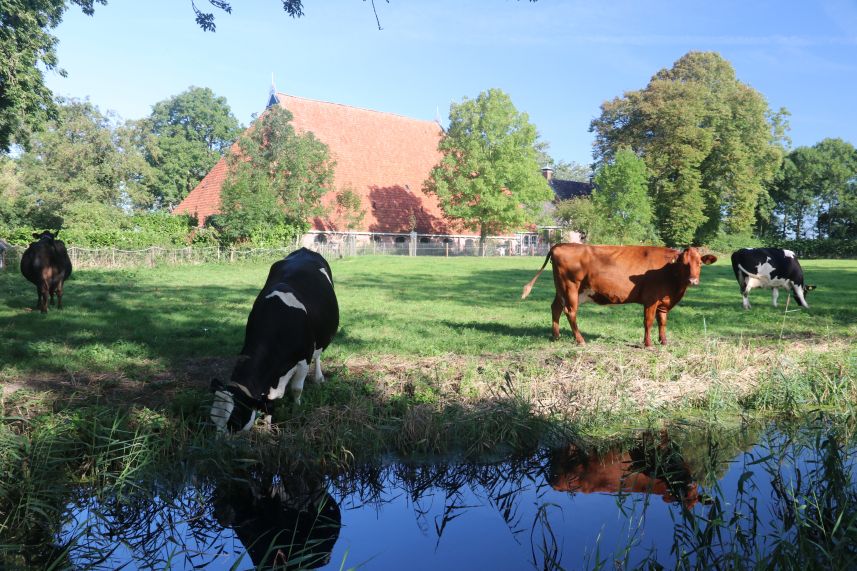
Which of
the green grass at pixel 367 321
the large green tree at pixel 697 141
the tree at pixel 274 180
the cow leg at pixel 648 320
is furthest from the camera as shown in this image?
the large green tree at pixel 697 141

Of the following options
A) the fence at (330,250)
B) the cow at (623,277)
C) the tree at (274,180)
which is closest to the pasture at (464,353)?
the cow at (623,277)

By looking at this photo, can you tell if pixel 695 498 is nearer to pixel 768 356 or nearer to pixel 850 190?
pixel 768 356

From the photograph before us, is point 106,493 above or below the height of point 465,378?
below

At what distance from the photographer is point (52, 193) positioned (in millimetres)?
40906

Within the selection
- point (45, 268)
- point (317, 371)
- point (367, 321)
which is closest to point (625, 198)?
point (367, 321)

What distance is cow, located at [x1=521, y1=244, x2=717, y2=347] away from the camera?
950 centimetres

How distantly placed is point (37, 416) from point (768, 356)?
26.9 feet

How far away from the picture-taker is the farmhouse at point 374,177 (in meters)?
41.0

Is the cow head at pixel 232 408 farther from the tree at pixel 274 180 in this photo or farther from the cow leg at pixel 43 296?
the tree at pixel 274 180

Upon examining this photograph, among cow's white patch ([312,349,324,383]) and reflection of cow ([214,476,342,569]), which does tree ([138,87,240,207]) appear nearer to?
cow's white patch ([312,349,324,383])

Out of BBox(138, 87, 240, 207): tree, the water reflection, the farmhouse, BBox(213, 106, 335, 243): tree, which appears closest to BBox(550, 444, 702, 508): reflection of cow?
the water reflection

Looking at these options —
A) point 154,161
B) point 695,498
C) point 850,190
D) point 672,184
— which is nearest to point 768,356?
point 695,498

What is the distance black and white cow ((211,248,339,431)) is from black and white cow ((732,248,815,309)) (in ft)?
35.7

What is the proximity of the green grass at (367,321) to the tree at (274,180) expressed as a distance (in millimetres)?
12974
